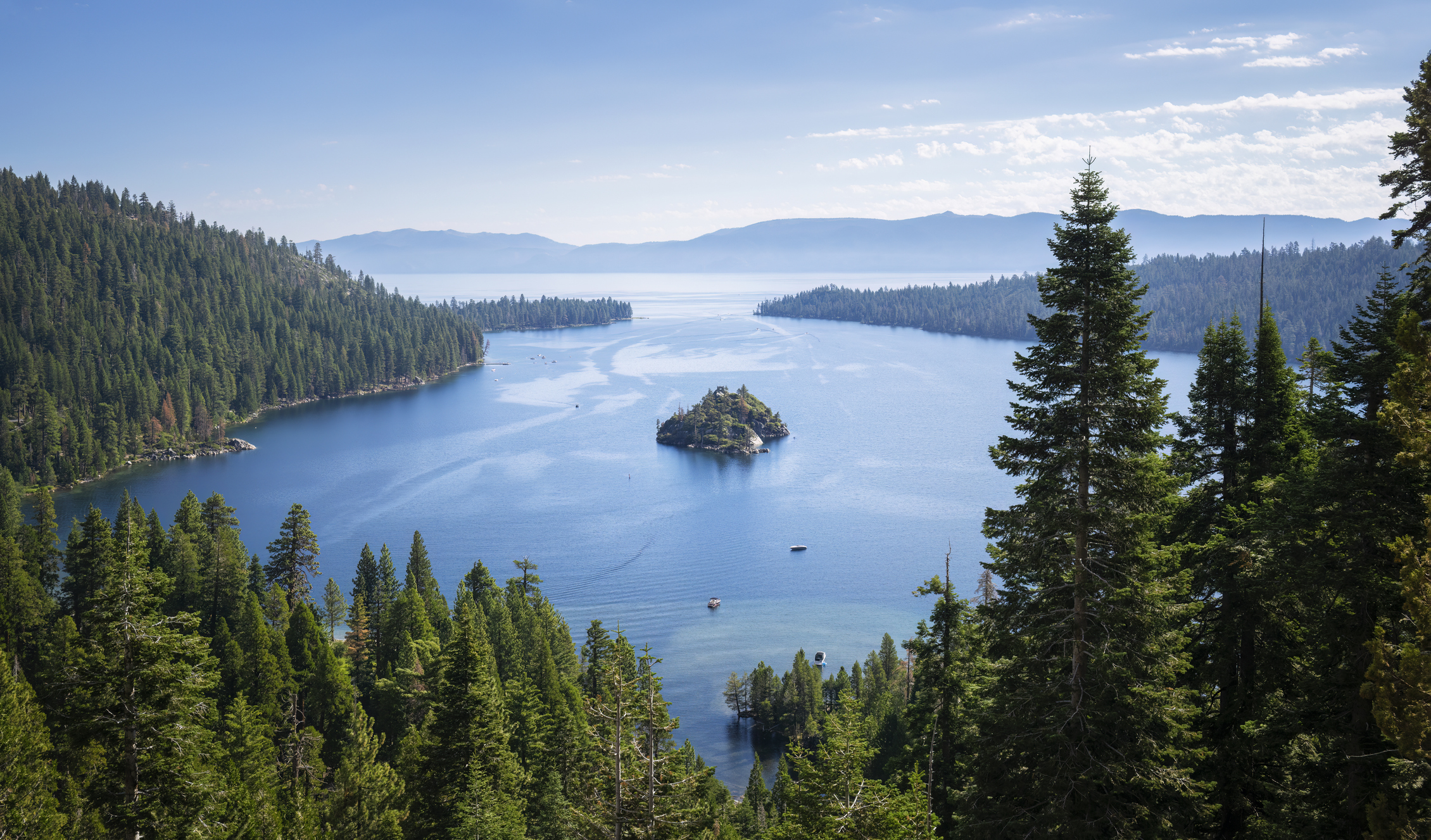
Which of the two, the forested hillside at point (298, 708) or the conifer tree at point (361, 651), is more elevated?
the forested hillside at point (298, 708)

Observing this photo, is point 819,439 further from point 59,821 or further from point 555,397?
point 59,821

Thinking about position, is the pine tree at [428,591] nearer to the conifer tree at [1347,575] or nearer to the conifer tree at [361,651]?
the conifer tree at [361,651]

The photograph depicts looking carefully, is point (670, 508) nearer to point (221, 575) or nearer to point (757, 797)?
point (221, 575)

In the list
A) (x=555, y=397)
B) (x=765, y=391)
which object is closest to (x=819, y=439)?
(x=765, y=391)

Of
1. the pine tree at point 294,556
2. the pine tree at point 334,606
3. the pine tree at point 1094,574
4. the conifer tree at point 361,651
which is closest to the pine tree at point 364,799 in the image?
the conifer tree at point 361,651

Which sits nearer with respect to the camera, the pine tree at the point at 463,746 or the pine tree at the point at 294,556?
the pine tree at the point at 463,746

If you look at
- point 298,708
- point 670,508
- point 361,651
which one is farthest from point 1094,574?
point 670,508
